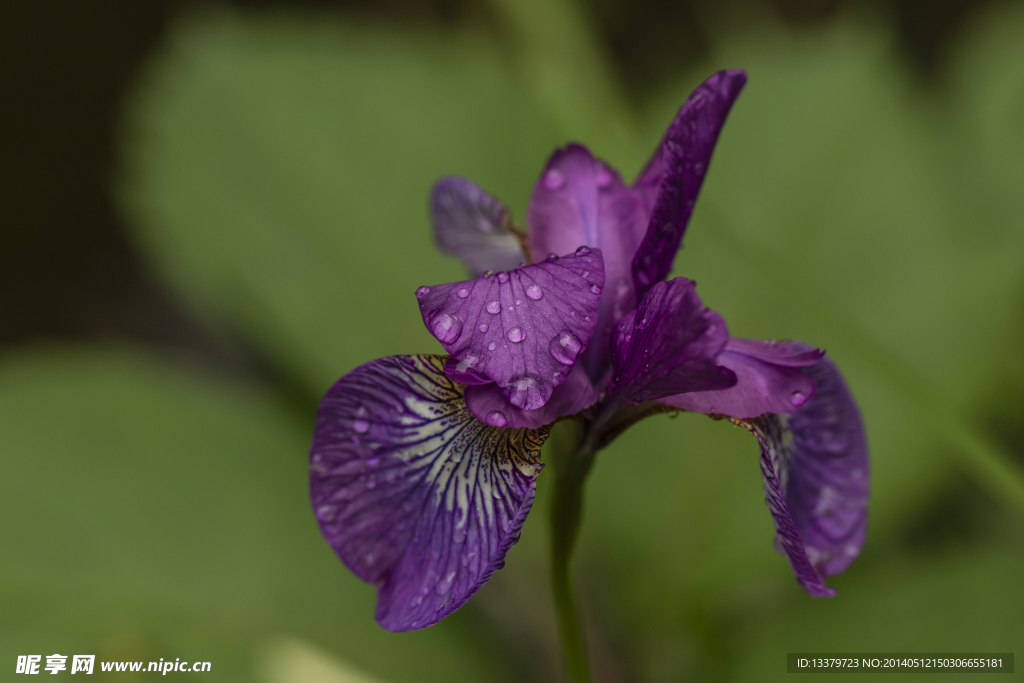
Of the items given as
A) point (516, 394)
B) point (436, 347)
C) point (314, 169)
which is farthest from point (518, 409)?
point (314, 169)

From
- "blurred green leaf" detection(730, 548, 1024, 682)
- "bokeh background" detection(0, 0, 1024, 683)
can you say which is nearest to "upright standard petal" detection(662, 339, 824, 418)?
"bokeh background" detection(0, 0, 1024, 683)

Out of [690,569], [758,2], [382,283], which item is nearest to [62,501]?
[382,283]

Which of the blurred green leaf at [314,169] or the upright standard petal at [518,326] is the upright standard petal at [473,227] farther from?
the blurred green leaf at [314,169]

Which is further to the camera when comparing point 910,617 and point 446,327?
point 910,617

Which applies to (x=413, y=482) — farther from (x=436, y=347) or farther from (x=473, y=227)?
(x=436, y=347)

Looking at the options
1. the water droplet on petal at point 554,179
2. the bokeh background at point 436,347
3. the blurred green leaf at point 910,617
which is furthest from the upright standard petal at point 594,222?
the blurred green leaf at point 910,617

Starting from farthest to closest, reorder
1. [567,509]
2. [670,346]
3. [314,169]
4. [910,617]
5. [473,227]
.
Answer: [314,169], [910,617], [473,227], [567,509], [670,346]
